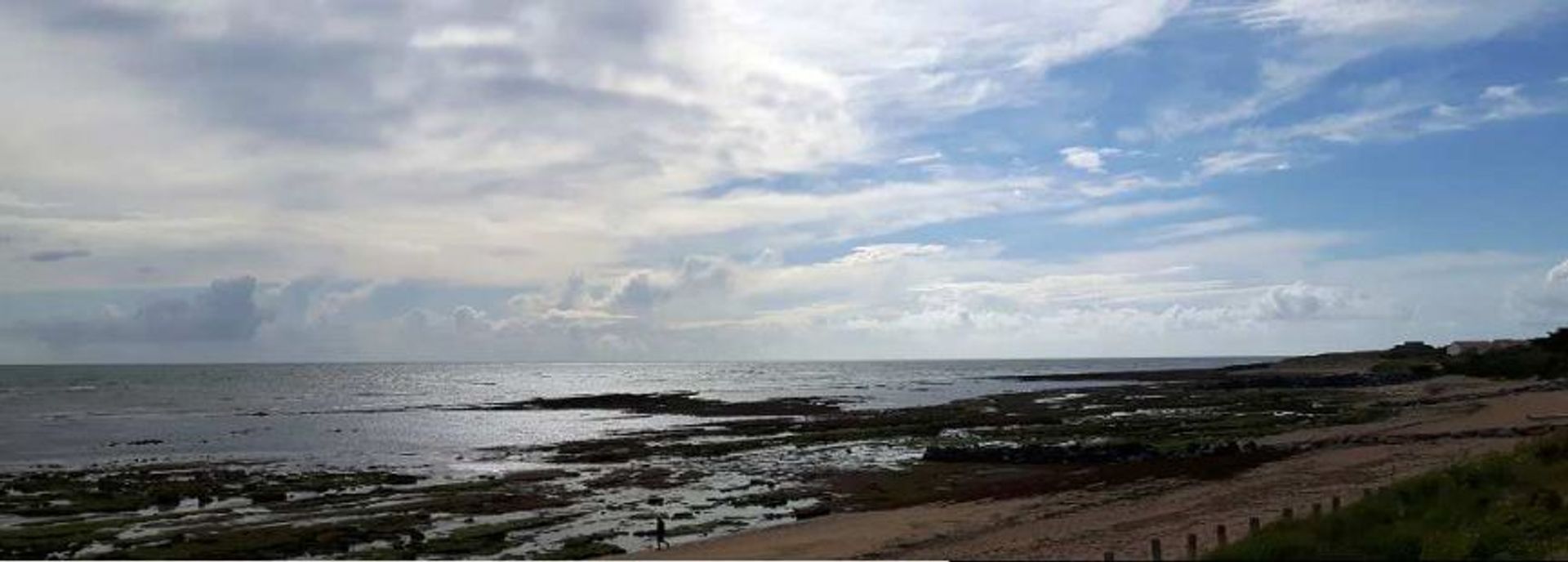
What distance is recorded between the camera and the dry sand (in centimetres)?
2489

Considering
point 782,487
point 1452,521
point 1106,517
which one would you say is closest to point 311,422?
point 782,487

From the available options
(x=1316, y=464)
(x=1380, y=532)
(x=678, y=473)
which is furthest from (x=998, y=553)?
(x=678, y=473)

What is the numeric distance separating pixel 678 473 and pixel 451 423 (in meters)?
48.5

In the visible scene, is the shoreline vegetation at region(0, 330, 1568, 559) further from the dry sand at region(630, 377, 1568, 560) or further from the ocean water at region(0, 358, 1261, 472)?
the ocean water at region(0, 358, 1261, 472)

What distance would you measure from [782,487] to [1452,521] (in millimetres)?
25724

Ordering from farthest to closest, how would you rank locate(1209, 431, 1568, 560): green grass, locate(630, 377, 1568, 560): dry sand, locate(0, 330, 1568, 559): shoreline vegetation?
1. locate(0, 330, 1568, 559): shoreline vegetation
2. locate(630, 377, 1568, 560): dry sand
3. locate(1209, 431, 1568, 560): green grass

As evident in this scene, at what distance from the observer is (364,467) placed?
5359 centimetres

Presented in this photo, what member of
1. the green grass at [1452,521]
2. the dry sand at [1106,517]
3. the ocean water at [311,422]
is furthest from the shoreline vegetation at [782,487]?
the ocean water at [311,422]

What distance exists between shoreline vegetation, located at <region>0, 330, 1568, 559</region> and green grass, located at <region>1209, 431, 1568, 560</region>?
46 cm

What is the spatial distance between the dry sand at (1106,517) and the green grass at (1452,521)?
2.70 m

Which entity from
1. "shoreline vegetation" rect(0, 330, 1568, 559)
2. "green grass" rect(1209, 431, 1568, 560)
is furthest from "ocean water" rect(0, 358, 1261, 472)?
"green grass" rect(1209, 431, 1568, 560)

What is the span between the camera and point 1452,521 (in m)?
19.3

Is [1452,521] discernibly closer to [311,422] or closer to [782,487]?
[782,487]

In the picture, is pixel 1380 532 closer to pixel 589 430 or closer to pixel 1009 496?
pixel 1009 496
